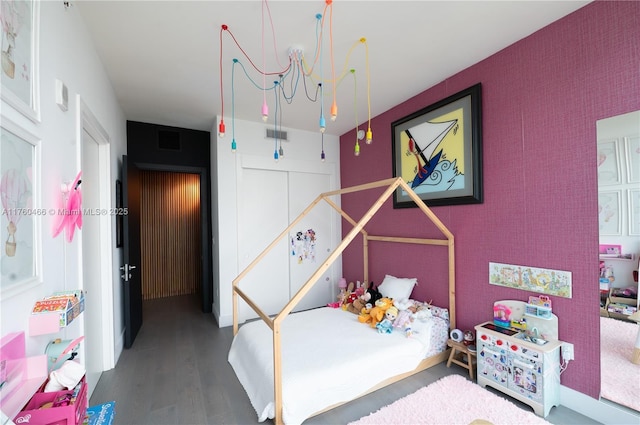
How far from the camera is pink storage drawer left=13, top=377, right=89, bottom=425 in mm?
857

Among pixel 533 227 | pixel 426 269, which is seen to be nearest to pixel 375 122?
pixel 426 269

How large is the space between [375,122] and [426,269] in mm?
2009

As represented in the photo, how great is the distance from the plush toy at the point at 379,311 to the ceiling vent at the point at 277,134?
103 inches

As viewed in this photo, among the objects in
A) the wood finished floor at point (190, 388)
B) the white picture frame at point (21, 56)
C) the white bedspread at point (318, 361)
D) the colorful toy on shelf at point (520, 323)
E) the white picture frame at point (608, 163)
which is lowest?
the wood finished floor at point (190, 388)

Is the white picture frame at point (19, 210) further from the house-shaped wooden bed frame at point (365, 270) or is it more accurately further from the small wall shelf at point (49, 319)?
the house-shaped wooden bed frame at point (365, 270)

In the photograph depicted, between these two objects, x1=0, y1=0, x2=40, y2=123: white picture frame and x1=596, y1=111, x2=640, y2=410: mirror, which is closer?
x1=0, y1=0, x2=40, y2=123: white picture frame

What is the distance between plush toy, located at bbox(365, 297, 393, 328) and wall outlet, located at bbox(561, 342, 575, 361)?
1.32 meters

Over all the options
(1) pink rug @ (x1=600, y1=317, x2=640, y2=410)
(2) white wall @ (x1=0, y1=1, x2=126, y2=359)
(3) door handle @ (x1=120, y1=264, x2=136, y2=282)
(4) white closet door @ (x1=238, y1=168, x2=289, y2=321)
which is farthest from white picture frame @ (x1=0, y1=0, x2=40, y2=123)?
(1) pink rug @ (x1=600, y1=317, x2=640, y2=410)

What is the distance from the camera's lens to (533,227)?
2150 mm

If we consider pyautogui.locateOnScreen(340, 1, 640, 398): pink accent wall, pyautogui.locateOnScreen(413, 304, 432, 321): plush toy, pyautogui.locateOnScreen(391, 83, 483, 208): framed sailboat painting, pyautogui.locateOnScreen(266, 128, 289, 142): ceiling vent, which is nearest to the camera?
pyautogui.locateOnScreen(340, 1, 640, 398): pink accent wall

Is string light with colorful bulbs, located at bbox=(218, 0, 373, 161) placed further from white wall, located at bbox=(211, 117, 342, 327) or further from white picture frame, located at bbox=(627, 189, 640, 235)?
white picture frame, located at bbox=(627, 189, 640, 235)

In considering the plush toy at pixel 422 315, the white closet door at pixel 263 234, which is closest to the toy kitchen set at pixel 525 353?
the plush toy at pixel 422 315

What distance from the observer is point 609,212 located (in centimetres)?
179

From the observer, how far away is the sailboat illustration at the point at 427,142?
2.79 meters
